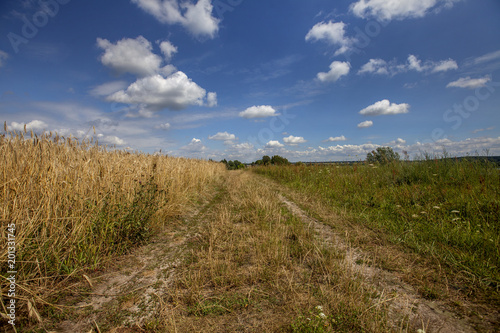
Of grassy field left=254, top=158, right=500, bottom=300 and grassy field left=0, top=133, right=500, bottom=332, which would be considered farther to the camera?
grassy field left=254, top=158, right=500, bottom=300

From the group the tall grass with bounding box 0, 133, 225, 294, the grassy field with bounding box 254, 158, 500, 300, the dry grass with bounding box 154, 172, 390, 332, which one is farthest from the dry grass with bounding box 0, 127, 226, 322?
the grassy field with bounding box 254, 158, 500, 300

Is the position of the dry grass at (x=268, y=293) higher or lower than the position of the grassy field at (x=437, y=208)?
lower

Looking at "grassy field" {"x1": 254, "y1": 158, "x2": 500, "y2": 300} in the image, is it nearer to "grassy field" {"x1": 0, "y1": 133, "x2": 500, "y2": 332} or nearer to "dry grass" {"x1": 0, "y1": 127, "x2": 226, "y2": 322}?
"grassy field" {"x1": 0, "y1": 133, "x2": 500, "y2": 332}

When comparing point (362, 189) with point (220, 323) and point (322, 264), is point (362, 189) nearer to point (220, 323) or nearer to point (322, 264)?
point (322, 264)

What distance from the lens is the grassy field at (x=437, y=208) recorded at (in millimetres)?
2798

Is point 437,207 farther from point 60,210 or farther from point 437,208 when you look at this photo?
point 60,210

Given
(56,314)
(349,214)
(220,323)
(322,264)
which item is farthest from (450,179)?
(56,314)

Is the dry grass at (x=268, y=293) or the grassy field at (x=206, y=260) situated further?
the grassy field at (x=206, y=260)

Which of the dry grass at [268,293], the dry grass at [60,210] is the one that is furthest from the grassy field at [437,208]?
the dry grass at [60,210]

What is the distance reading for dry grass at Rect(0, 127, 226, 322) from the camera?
2.24 metres

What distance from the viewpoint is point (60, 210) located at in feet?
8.78

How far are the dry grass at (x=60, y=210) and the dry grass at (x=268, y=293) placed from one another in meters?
1.26

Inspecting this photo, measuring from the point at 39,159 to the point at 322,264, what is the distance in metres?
4.13

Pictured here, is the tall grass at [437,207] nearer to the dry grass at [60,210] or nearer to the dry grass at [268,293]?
the dry grass at [268,293]
